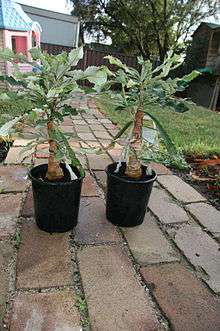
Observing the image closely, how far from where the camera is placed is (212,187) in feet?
8.41

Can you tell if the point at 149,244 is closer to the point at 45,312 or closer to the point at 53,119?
the point at 45,312

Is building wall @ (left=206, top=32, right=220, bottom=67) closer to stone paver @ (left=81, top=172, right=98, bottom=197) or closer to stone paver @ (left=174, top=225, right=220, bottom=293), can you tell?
stone paver @ (left=81, top=172, right=98, bottom=197)

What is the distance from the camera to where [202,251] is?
1.71m

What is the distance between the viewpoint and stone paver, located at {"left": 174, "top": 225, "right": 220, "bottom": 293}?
1522 mm

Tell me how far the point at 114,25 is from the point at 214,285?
1897cm

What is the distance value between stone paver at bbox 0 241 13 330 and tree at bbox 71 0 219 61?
15343mm

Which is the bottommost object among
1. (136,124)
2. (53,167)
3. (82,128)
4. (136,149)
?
(82,128)

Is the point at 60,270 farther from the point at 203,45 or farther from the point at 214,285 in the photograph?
the point at 203,45

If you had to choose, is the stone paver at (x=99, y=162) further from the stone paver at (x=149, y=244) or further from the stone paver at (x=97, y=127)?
the stone paver at (x=97, y=127)

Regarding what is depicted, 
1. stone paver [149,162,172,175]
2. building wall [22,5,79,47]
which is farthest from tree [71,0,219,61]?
stone paver [149,162,172,175]

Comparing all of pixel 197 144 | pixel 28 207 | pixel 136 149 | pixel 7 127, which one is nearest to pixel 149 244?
pixel 136 149

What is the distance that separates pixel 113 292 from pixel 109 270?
15 cm

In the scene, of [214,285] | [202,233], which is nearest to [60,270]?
[214,285]

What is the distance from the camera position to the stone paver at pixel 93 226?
1.73 m
